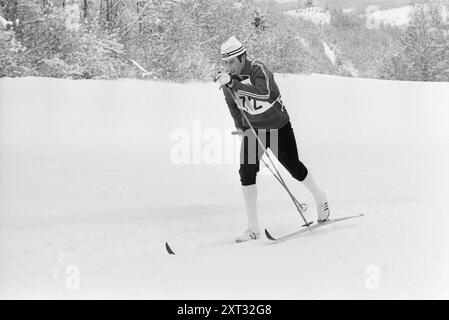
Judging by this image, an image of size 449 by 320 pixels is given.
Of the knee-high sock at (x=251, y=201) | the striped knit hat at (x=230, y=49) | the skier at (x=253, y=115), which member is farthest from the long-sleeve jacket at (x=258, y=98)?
the knee-high sock at (x=251, y=201)

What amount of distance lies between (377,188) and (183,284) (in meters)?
5.44

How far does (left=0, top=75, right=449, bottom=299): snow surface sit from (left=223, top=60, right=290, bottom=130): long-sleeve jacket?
1.06 meters

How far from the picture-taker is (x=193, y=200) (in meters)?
8.20

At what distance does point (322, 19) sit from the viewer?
379 feet

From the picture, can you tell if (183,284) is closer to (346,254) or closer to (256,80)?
(346,254)

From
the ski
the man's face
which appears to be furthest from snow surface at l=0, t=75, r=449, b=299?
the man's face

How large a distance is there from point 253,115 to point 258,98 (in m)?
0.25

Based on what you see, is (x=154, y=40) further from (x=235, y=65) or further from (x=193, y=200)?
(x=235, y=65)

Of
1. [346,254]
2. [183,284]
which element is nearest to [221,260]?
[183,284]

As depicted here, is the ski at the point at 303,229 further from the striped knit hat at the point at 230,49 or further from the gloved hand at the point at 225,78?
the striped knit hat at the point at 230,49

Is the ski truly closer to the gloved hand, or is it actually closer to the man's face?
the gloved hand

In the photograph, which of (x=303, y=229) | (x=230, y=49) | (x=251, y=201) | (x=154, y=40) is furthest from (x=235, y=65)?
(x=154, y=40)

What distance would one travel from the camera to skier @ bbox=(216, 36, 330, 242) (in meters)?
5.23

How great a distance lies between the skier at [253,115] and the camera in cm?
523
